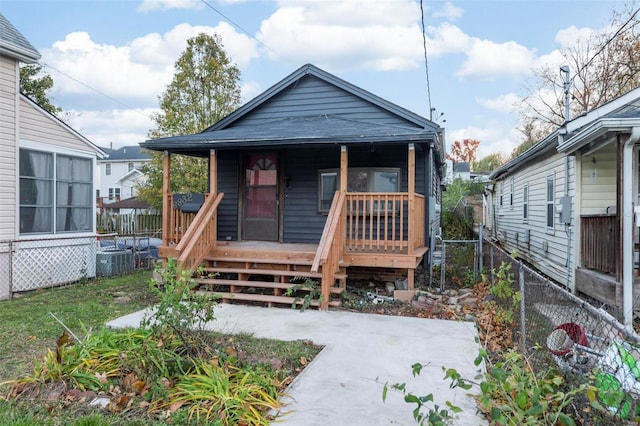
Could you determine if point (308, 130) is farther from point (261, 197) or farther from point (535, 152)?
point (535, 152)

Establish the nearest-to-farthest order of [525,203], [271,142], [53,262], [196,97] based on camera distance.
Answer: [271,142] < [53,262] < [525,203] < [196,97]

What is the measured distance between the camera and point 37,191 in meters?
8.97

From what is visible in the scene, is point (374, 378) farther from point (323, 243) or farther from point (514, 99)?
point (514, 99)

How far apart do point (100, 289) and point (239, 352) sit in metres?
5.64

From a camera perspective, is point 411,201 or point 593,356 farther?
point 411,201

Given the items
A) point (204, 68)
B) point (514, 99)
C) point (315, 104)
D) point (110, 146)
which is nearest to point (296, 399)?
point (315, 104)

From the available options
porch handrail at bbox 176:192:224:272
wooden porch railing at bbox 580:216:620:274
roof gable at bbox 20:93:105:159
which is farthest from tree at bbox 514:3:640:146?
roof gable at bbox 20:93:105:159

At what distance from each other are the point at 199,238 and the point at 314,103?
4451 millimetres

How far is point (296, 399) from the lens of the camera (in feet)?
11.6

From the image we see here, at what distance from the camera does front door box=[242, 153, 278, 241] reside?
966cm

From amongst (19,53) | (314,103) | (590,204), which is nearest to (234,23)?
(314,103)

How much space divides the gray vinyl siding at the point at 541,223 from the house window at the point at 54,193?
29.6 ft

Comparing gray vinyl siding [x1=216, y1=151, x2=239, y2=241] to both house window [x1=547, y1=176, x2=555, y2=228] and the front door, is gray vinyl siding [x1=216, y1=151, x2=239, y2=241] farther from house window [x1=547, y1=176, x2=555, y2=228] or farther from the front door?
house window [x1=547, y1=176, x2=555, y2=228]

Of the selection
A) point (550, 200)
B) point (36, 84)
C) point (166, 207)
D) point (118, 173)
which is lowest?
point (166, 207)
